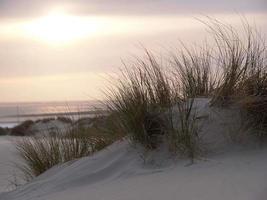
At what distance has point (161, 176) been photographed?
199 inches

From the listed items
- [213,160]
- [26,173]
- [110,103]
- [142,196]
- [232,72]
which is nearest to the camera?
[142,196]

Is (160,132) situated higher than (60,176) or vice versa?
(160,132)

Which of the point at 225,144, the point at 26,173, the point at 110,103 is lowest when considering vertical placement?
the point at 26,173

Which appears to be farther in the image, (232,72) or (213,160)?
(232,72)

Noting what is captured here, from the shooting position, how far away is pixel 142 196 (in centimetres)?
448

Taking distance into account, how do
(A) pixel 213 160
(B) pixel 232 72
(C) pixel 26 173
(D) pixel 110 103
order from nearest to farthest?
(A) pixel 213 160, (B) pixel 232 72, (D) pixel 110 103, (C) pixel 26 173

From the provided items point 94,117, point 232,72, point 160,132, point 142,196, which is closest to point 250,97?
point 232,72

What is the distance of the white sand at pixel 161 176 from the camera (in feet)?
14.4

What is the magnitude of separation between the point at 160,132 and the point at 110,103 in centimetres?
128

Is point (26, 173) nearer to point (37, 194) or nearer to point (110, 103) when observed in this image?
point (110, 103)

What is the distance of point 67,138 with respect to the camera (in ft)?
28.0

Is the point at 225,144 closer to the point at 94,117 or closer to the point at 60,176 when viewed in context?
the point at 60,176

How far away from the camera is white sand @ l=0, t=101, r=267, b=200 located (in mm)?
4375

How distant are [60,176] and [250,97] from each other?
224 cm
